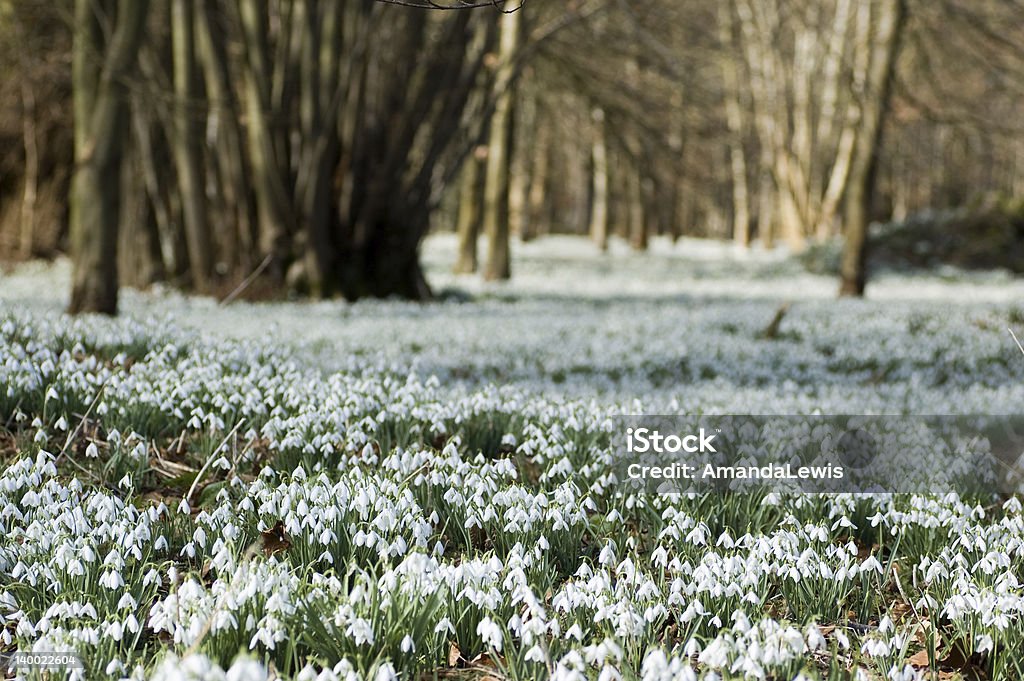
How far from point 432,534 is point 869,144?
1317 centimetres

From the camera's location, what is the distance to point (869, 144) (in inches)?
571

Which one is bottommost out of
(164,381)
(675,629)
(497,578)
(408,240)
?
(675,629)

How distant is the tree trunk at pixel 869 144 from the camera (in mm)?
14328

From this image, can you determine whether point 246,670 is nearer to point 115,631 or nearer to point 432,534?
point 115,631

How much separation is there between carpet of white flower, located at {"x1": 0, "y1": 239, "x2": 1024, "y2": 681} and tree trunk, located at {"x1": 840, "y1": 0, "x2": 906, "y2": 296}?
7.84 m

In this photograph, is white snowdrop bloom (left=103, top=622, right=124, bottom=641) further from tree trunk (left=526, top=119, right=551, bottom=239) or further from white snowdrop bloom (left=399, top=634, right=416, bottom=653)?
tree trunk (left=526, top=119, right=551, bottom=239)

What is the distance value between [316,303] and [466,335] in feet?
12.1

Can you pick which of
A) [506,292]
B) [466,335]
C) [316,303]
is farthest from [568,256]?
[466,335]

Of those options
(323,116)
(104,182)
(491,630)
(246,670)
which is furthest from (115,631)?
(323,116)

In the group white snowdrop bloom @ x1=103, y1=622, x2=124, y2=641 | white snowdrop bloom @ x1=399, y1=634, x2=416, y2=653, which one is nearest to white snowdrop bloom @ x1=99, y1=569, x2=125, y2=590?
white snowdrop bloom @ x1=103, y1=622, x2=124, y2=641

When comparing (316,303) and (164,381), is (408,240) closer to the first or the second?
(316,303)

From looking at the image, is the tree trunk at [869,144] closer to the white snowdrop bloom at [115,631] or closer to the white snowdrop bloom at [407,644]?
the white snowdrop bloom at [407,644]

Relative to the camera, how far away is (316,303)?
1162 centimetres

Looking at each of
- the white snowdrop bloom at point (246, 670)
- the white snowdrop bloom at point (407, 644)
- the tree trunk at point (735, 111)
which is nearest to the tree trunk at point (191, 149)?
the white snowdrop bloom at point (407, 644)
